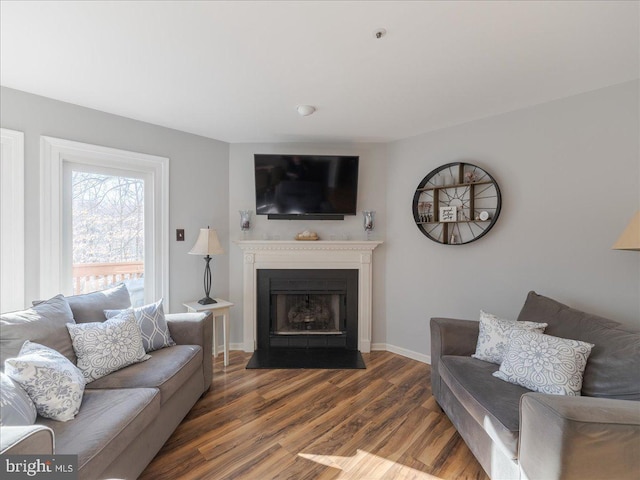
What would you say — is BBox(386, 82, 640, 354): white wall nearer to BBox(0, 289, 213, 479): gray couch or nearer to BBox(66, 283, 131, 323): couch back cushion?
BBox(0, 289, 213, 479): gray couch

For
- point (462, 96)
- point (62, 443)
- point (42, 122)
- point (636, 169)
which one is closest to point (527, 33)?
point (462, 96)

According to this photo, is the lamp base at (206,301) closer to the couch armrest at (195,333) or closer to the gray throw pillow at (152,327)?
the couch armrest at (195,333)

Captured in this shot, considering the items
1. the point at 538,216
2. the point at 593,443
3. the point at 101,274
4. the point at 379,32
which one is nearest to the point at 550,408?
the point at 593,443

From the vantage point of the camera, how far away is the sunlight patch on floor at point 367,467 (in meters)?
1.47

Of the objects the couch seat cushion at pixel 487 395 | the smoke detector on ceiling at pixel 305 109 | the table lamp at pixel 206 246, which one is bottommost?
the couch seat cushion at pixel 487 395

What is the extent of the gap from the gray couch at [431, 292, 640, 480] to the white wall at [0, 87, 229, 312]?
2372 mm

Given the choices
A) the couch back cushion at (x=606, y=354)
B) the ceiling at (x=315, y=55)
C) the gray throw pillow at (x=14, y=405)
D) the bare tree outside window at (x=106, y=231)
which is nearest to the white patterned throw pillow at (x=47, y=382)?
the gray throw pillow at (x=14, y=405)

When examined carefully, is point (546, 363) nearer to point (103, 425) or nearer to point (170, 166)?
point (103, 425)

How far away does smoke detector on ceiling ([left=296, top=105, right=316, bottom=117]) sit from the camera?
2.19m

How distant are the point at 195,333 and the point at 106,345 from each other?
577 mm

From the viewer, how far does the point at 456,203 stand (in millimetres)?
2607

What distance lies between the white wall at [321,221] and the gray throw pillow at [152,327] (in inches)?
43.3

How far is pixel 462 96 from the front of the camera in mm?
2070

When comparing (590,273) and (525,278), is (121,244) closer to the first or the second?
(525,278)
